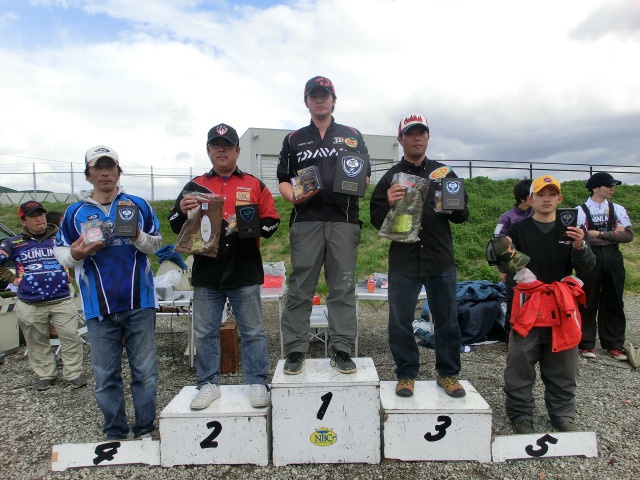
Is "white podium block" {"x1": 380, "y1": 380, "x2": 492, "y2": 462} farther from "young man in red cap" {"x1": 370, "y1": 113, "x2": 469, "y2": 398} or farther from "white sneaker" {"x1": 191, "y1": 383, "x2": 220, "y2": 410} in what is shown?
"white sneaker" {"x1": 191, "y1": 383, "x2": 220, "y2": 410}

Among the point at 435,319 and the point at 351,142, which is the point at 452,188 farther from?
the point at 435,319

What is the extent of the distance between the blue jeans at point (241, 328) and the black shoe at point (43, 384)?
95.6 inches

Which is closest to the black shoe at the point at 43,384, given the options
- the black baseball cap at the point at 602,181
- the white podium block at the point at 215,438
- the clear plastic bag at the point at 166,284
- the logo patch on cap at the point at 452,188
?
the clear plastic bag at the point at 166,284

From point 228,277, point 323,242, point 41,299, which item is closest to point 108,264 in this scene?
point 228,277

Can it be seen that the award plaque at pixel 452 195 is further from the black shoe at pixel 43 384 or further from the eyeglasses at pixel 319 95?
the black shoe at pixel 43 384

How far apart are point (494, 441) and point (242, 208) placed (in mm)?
2223

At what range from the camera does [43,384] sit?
4.43m

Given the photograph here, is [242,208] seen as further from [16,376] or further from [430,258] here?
[16,376]

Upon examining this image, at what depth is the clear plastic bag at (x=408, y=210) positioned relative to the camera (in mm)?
2978

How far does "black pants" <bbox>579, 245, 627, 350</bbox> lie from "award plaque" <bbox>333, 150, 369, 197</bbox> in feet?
11.2

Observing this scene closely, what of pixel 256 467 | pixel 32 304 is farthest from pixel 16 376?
pixel 256 467

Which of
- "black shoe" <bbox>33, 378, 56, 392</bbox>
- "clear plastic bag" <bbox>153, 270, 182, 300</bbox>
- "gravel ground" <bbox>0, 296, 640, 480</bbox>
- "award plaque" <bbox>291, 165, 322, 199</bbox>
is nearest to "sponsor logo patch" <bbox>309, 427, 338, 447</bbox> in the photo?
"gravel ground" <bbox>0, 296, 640, 480</bbox>

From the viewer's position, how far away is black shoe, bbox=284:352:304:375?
2.91 meters

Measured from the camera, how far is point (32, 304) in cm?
446
